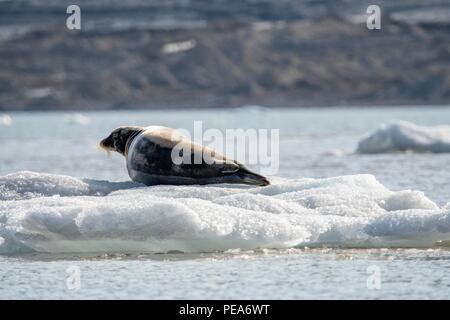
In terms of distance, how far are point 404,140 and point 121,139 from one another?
10.8 metres

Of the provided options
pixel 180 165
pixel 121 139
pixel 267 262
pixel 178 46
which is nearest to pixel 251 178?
pixel 180 165

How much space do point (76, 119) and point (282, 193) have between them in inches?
1660

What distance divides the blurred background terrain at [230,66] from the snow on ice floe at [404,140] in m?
53.4

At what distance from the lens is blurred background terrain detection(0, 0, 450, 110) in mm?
80875

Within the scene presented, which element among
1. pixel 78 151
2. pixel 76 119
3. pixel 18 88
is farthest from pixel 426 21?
pixel 78 151

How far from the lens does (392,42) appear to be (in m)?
84.9

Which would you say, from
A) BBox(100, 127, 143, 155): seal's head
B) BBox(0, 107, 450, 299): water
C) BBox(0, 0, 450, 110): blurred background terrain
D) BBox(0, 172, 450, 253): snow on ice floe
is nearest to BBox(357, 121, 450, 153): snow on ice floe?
BBox(0, 107, 450, 299): water

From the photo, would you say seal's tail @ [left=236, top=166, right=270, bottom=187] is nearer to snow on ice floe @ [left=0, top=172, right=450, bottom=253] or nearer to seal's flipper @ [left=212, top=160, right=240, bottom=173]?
seal's flipper @ [left=212, top=160, right=240, bottom=173]

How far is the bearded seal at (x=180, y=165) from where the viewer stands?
11.6 m

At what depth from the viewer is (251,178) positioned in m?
11.6

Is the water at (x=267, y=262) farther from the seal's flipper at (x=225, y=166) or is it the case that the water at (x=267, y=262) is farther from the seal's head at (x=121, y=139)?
the seal's head at (x=121, y=139)

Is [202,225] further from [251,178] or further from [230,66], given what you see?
[230,66]

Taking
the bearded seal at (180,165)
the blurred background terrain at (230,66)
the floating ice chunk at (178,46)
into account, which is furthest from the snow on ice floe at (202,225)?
the floating ice chunk at (178,46)

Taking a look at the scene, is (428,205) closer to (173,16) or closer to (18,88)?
(18,88)
